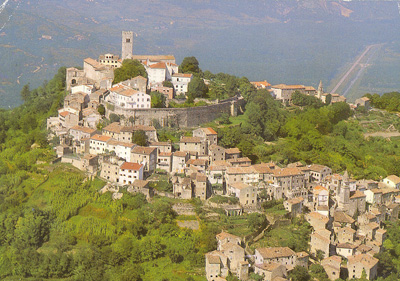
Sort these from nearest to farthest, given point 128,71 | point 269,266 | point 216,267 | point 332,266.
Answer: point 269,266 → point 216,267 → point 332,266 → point 128,71

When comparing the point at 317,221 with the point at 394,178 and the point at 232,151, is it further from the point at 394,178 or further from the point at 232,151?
the point at 394,178

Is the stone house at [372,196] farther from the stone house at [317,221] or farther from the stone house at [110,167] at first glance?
the stone house at [110,167]

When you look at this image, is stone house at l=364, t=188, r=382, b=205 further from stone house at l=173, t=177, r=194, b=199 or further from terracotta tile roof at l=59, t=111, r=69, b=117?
terracotta tile roof at l=59, t=111, r=69, b=117

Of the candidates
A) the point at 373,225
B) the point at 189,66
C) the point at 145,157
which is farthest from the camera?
the point at 189,66

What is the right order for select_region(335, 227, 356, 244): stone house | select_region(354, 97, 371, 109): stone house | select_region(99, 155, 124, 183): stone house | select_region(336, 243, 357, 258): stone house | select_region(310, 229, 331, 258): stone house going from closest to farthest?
1. select_region(310, 229, 331, 258): stone house
2. select_region(336, 243, 357, 258): stone house
3. select_region(335, 227, 356, 244): stone house
4. select_region(99, 155, 124, 183): stone house
5. select_region(354, 97, 371, 109): stone house

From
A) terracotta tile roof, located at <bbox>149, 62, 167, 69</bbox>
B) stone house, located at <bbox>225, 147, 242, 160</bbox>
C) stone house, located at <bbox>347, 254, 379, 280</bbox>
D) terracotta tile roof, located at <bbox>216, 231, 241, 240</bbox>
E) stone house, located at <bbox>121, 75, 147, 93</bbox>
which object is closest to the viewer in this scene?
stone house, located at <bbox>347, 254, 379, 280</bbox>

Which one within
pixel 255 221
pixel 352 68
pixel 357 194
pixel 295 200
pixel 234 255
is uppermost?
pixel 352 68

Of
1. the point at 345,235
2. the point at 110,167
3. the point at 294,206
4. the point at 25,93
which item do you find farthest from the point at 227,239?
the point at 25,93

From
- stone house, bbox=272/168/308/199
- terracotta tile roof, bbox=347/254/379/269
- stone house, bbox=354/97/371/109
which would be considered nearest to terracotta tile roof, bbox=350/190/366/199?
stone house, bbox=272/168/308/199
